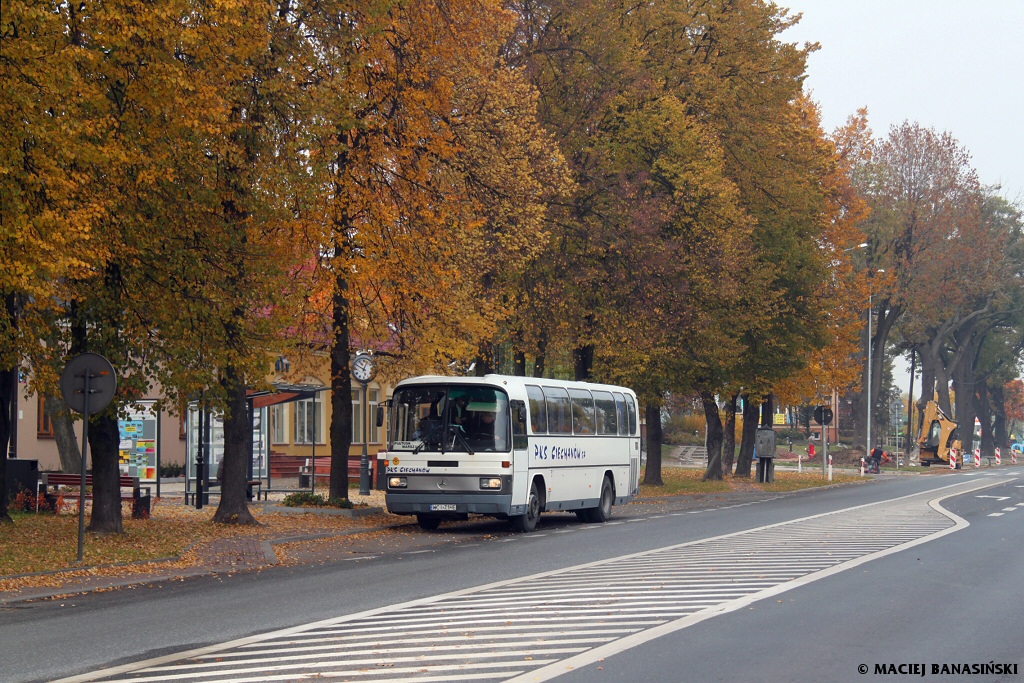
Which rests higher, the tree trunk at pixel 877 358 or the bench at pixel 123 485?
the tree trunk at pixel 877 358

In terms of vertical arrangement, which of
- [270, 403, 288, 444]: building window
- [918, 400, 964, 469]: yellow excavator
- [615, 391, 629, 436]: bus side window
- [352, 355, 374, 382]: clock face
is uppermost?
[352, 355, 374, 382]: clock face

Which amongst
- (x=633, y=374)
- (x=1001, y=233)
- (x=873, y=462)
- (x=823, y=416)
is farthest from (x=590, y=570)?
(x=1001, y=233)

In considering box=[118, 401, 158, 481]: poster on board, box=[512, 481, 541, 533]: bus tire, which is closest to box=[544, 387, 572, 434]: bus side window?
box=[512, 481, 541, 533]: bus tire

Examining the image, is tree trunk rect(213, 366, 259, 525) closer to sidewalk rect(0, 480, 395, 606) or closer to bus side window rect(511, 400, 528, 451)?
sidewalk rect(0, 480, 395, 606)

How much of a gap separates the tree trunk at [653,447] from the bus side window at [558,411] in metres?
13.6

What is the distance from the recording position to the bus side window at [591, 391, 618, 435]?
27.7 m

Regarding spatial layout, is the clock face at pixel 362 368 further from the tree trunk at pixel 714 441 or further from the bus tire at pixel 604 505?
the tree trunk at pixel 714 441

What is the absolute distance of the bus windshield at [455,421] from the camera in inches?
907

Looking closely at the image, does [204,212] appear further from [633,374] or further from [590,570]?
[633,374]

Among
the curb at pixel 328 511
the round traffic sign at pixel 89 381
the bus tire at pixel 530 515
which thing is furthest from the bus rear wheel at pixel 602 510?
the round traffic sign at pixel 89 381

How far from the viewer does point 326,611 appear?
11.8 metres

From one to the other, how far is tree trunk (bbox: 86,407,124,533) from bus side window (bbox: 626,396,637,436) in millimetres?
13424

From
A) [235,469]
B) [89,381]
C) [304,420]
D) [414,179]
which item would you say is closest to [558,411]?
[414,179]

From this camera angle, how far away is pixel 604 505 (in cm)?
2762
